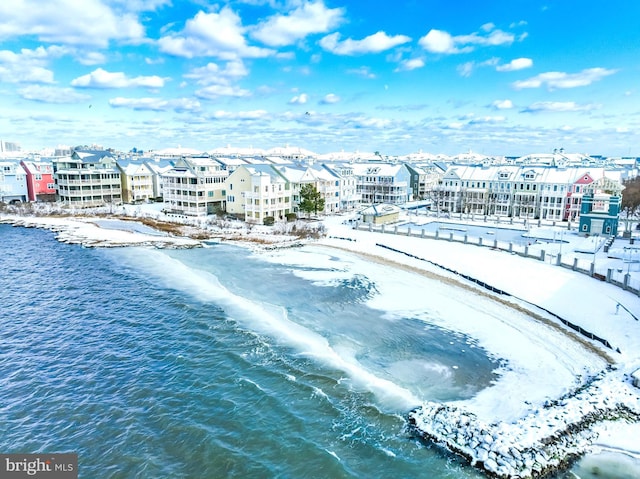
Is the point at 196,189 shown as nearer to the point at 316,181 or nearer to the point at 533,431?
the point at 316,181

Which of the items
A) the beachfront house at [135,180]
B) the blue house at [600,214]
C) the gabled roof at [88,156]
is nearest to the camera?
the blue house at [600,214]

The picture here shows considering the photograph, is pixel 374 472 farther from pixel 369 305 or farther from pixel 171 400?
pixel 369 305

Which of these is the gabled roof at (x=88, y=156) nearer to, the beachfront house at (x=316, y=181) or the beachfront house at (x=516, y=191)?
the beachfront house at (x=316, y=181)

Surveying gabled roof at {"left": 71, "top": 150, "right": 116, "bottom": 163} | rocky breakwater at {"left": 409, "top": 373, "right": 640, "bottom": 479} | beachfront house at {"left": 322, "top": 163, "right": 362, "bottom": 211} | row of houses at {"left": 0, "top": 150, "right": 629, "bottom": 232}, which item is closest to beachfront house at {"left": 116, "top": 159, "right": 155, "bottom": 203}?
row of houses at {"left": 0, "top": 150, "right": 629, "bottom": 232}

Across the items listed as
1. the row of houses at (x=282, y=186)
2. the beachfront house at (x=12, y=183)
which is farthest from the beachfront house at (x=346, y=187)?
the beachfront house at (x=12, y=183)

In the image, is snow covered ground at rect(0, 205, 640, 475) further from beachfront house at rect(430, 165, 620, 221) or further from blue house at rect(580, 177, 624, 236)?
beachfront house at rect(430, 165, 620, 221)
